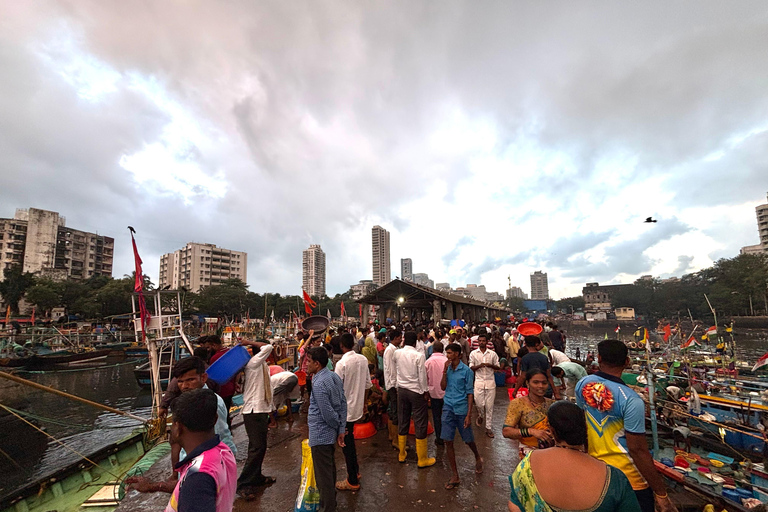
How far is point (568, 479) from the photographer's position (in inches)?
66.4

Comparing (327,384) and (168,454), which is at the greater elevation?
(327,384)

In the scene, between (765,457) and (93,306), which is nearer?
(765,457)

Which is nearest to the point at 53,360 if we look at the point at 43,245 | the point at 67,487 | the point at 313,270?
the point at 67,487

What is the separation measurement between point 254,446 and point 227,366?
108 cm

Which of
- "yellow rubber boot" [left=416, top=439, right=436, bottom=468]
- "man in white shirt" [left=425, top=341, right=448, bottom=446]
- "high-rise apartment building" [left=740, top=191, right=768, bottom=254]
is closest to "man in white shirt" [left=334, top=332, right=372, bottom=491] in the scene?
"yellow rubber boot" [left=416, top=439, right=436, bottom=468]

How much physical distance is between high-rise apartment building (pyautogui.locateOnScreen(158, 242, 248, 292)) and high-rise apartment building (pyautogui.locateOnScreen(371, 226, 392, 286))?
2709 inches

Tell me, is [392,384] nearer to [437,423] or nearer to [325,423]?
[437,423]

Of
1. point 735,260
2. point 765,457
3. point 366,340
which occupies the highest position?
point 735,260

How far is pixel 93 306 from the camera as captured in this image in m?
42.8

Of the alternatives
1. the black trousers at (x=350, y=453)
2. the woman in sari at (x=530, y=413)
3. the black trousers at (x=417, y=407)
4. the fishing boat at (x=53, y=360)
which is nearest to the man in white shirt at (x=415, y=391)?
the black trousers at (x=417, y=407)

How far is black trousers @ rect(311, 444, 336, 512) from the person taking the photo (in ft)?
11.1

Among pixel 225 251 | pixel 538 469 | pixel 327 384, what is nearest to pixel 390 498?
pixel 327 384

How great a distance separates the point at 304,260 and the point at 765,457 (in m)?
147

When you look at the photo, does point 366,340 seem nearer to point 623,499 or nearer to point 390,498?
point 390,498
